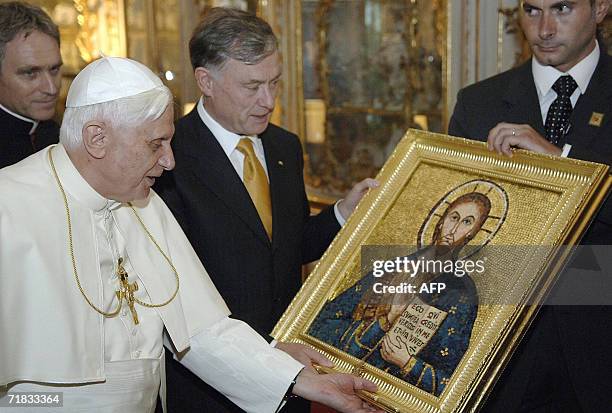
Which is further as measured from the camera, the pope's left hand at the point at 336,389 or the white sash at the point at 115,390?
the pope's left hand at the point at 336,389

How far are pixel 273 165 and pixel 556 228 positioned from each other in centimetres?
117

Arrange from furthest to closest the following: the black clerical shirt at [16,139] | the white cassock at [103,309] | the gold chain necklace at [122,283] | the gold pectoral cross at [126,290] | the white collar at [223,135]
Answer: the black clerical shirt at [16,139] → the white collar at [223,135] → the gold pectoral cross at [126,290] → the gold chain necklace at [122,283] → the white cassock at [103,309]

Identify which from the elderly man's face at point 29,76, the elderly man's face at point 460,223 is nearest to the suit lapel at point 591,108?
the elderly man's face at point 460,223

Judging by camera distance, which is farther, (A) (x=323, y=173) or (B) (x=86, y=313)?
(A) (x=323, y=173)

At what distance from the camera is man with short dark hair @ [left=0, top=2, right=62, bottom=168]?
376 cm

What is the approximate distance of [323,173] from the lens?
754 cm

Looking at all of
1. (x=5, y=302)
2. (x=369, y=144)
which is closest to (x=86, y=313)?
(x=5, y=302)

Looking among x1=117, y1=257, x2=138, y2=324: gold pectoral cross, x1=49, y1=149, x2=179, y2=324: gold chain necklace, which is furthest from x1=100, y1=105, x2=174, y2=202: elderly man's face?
x1=117, y1=257, x2=138, y2=324: gold pectoral cross

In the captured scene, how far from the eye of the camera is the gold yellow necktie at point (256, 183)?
9.99ft

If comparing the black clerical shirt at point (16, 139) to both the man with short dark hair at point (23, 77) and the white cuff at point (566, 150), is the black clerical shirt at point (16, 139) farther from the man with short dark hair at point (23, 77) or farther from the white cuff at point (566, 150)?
the white cuff at point (566, 150)

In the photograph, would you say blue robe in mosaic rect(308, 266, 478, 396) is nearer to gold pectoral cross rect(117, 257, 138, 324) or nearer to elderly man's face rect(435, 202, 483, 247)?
elderly man's face rect(435, 202, 483, 247)

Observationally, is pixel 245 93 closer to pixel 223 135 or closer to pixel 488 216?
pixel 223 135

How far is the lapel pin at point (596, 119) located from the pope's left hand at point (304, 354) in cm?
134

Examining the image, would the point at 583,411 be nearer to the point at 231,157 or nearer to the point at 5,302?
the point at 231,157
